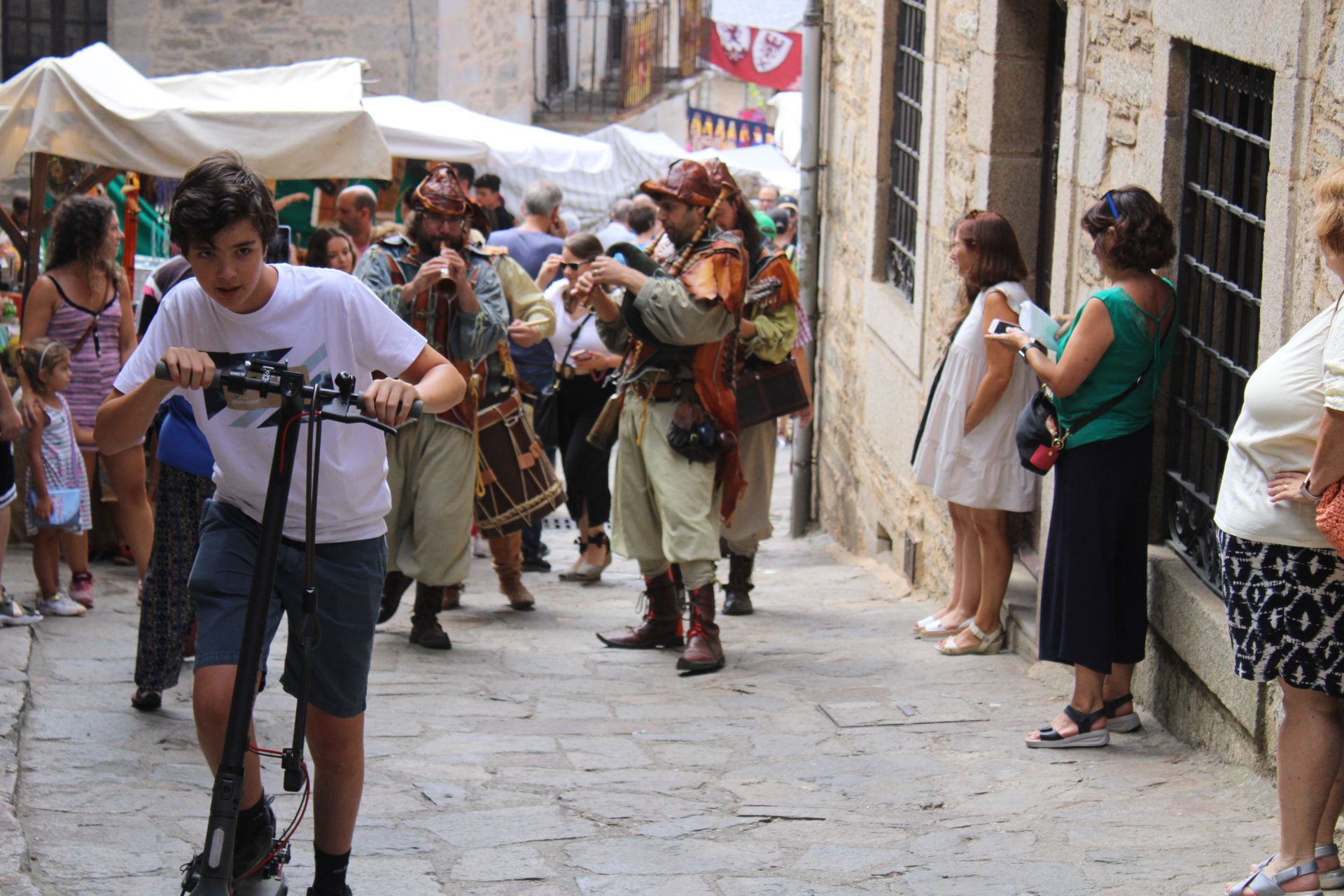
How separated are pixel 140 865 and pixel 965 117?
494 cm

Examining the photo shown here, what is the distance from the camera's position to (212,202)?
3.01 m

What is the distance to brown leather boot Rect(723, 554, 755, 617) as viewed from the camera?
752 centimetres

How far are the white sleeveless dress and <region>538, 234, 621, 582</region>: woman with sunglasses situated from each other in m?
2.49

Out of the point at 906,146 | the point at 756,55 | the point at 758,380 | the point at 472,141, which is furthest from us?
the point at 756,55

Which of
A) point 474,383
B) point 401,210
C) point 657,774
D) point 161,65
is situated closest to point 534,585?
point 474,383

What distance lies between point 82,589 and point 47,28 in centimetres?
1400

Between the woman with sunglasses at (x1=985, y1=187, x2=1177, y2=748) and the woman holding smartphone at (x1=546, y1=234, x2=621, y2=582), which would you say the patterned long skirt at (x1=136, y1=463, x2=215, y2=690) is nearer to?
the woman with sunglasses at (x1=985, y1=187, x2=1177, y2=748)

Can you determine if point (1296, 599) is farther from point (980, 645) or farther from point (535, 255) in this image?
point (535, 255)

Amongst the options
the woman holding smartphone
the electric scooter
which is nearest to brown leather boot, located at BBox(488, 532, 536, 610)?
the woman holding smartphone

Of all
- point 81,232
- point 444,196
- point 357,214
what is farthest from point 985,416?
point 357,214

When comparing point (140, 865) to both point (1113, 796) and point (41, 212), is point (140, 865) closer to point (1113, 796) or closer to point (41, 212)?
point (1113, 796)

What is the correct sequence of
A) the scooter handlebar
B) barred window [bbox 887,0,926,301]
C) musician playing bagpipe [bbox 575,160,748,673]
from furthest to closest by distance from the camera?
barred window [bbox 887,0,926,301], musician playing bagpipe [bbox 575,160,748,673], the scooter handlebar

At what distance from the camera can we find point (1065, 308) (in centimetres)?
578

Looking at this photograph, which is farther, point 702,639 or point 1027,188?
point 1027,188
